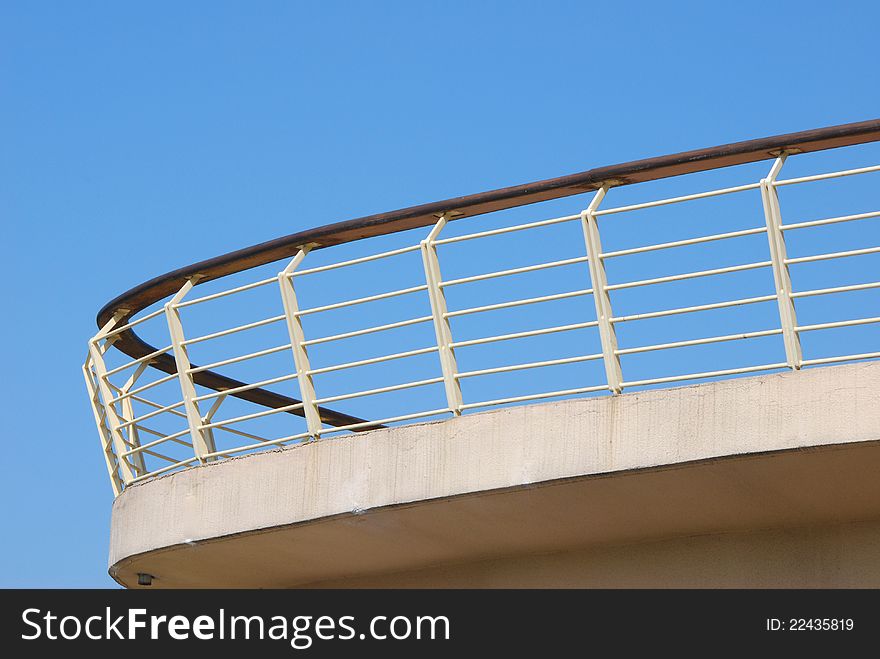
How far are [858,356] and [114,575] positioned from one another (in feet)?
20.1

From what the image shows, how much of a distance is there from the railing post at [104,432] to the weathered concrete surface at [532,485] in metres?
Result: 0.53

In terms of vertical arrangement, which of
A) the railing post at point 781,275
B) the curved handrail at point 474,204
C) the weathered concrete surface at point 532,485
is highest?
the curved handrail at point 474,204

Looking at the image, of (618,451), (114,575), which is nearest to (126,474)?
(114,575)

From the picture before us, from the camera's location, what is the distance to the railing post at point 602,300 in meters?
8.00

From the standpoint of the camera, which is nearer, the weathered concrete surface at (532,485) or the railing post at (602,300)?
the weathered concrete surface at (532,485)

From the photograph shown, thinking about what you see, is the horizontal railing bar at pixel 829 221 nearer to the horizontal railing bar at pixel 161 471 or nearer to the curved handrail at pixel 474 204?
the curved handrail at pixel 474 204

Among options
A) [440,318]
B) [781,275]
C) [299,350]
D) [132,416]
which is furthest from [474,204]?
[132,416]

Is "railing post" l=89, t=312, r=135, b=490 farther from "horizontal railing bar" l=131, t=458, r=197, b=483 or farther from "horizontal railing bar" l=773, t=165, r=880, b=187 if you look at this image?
"horizontal railing bar" l=773, t=165, r=880, b=187

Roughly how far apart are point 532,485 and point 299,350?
1848mm

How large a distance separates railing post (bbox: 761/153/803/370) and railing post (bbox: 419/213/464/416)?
6.64 feet

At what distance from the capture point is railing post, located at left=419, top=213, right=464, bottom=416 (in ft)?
27.4

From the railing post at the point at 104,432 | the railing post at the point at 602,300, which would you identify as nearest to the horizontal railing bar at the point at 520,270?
the railing post at the point at 602,300

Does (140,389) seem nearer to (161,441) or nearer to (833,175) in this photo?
(161,441)
